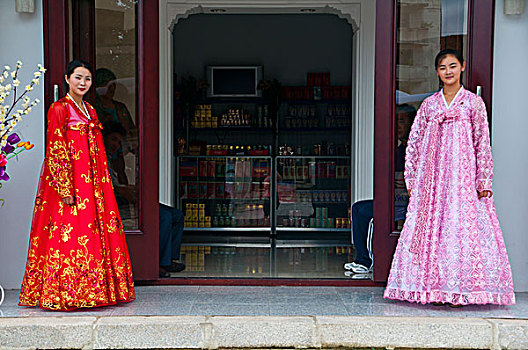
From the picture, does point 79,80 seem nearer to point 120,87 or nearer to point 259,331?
point 120,87

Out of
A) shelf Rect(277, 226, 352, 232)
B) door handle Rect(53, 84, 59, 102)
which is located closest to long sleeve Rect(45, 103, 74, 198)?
door handle Rect(53, 84, 59, 102)

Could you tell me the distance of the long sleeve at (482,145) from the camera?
12.0 feet

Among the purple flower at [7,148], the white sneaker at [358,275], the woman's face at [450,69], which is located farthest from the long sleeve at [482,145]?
the purple flower at [7,148]

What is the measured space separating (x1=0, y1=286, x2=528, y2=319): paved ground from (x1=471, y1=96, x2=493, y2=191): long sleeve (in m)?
0.83

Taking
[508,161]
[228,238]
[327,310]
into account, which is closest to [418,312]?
[327,310]

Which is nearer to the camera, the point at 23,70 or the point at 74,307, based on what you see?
the point at 74,307

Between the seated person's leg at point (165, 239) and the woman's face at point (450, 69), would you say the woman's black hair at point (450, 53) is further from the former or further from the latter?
the seated person's leg at point (165, 239)

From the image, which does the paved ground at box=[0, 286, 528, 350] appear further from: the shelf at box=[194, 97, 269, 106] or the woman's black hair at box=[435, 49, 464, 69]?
the shelf at box=[194, 97, 269, 106]

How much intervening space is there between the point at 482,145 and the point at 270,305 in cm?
170

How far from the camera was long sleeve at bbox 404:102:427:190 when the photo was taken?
3840mm

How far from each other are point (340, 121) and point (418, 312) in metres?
4.32

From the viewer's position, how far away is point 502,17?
402 centimetres

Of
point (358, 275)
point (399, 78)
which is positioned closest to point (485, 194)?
point (399, 78)

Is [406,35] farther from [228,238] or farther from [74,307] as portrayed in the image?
[228,238]
